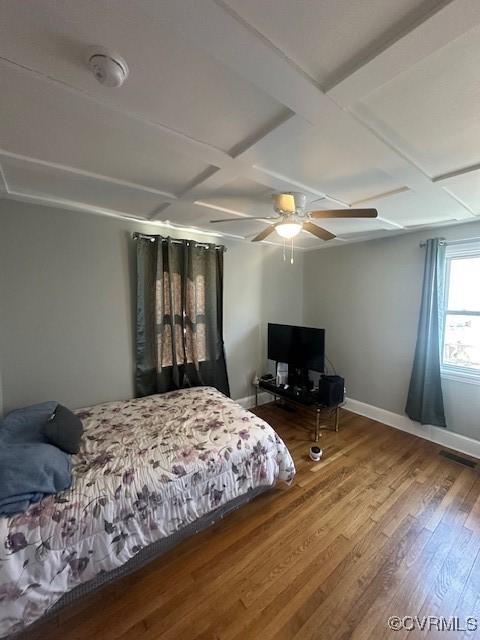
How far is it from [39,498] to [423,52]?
2.49 metres

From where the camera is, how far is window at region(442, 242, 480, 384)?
2.75 meters

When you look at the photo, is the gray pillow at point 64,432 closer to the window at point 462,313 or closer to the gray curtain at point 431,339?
the gray curtain at point 431,339

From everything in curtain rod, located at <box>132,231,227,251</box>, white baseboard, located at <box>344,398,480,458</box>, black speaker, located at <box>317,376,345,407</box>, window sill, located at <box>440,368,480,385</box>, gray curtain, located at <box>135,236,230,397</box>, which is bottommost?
white baseboard, located at <box>344,398,480,458</box>

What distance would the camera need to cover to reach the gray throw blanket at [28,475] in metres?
1.31

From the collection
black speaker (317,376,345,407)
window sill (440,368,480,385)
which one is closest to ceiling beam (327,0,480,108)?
black speaker (317,376,345,407)

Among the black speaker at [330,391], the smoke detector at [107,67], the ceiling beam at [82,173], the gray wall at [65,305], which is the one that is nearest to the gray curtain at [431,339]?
the black speaker at [330,391]

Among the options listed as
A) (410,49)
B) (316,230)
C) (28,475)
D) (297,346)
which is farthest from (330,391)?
(410,49)

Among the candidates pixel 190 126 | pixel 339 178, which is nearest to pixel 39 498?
pixel 190 126

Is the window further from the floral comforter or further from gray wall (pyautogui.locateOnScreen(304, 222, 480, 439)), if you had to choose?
the floral comforter

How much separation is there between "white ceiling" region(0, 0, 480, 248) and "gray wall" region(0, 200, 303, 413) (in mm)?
461

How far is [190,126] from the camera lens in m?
1.25

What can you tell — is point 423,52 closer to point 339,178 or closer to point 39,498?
point 339,178

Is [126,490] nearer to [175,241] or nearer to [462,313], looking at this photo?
[175,241]

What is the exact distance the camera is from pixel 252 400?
388 cm
